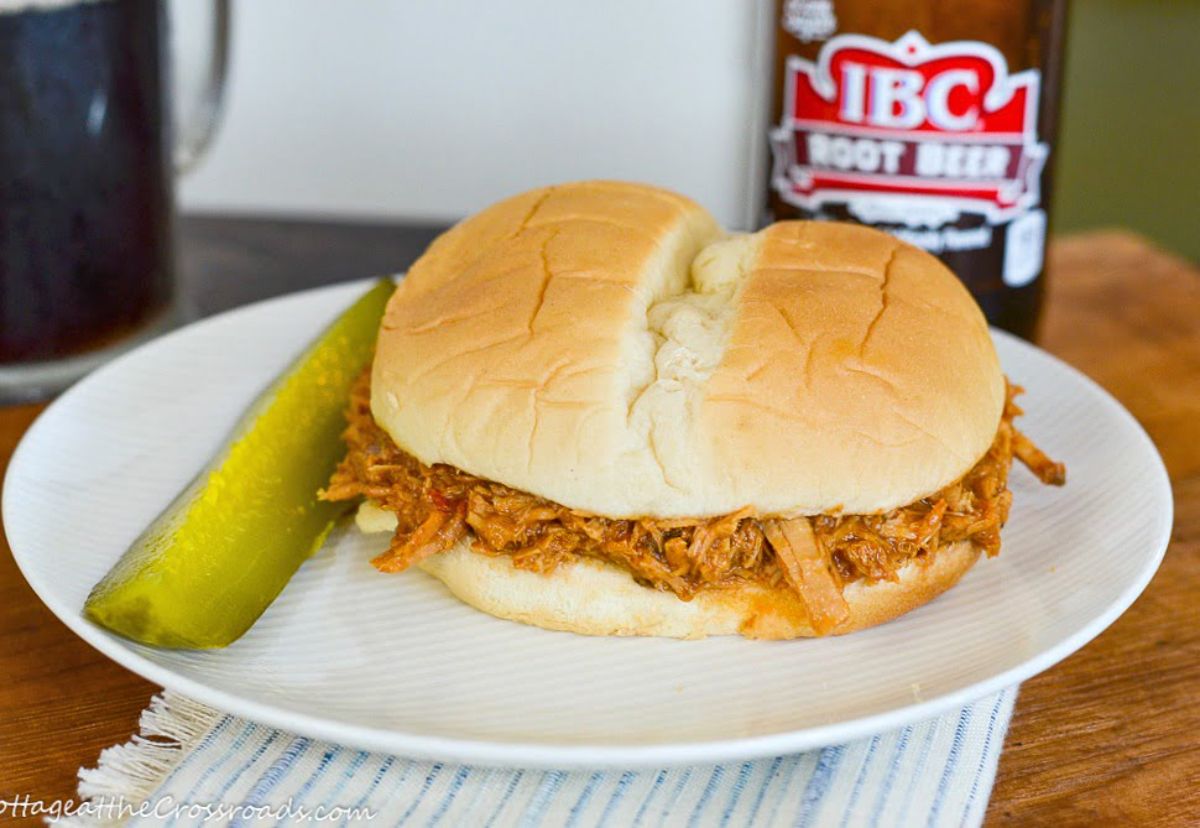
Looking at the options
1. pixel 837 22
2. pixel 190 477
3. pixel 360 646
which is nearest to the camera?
pixel 360 646

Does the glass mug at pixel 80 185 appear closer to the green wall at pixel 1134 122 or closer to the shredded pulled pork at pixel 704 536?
the shredded pulled pork at pixel 704 536

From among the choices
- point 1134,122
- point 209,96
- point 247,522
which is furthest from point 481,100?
point 1134,122

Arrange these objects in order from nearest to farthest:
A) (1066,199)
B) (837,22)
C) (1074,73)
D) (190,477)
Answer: (190,477) < (837,22) < (1066,199) < (1074,73)

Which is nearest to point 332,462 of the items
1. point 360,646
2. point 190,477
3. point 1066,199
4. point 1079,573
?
point 190,477

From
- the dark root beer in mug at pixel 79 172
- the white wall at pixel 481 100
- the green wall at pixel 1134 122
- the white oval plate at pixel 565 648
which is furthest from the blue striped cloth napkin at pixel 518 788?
the green wall at pixel 1134 122

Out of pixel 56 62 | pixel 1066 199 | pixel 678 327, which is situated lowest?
pixel 1066 199

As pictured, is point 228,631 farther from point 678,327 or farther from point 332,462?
point 678,327
